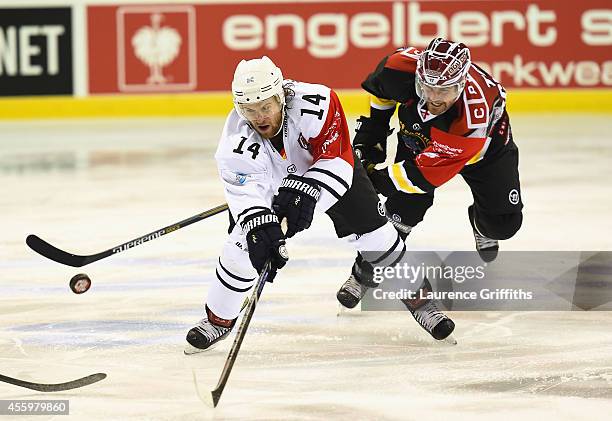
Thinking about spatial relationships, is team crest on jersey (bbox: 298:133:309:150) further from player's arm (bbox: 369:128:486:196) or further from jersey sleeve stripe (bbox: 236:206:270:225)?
player's arm (bbox: 369:128:486:196)

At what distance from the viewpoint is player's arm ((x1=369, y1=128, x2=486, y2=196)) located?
367cm

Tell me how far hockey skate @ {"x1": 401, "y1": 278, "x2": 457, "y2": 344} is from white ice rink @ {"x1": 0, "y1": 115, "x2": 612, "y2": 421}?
4 cm

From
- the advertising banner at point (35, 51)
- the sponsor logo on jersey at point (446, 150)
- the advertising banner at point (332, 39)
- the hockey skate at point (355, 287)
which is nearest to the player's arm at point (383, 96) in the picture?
the sponsor logo on jersey at point (446, 150)

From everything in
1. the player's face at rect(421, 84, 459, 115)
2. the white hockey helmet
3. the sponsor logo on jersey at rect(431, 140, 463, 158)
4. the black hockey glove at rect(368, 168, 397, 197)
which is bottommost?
the black hockey glove at rect(368, 168, 397, 197)

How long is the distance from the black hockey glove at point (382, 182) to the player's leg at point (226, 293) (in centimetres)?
68

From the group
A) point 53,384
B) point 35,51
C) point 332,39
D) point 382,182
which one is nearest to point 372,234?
point 382,182

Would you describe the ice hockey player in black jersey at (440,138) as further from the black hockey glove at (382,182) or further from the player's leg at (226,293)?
the player's leg at (226,293)

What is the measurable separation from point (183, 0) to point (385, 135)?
5.51 meters

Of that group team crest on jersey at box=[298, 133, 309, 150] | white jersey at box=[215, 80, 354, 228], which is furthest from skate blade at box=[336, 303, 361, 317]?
team crest on jersey at box=[298, 133, 309, 150]

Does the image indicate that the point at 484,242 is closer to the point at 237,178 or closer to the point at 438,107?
the point at 438,107

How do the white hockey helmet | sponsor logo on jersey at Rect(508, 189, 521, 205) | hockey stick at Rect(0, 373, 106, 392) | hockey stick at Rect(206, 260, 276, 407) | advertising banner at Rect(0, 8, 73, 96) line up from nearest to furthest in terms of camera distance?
hockey stick at Rect(206, 260, 276, 407) < hockey stick at Rect(0, 373, 106, 392) < the white hockey helmet < sponsor logo on jersey at Rect(508, 189, 521, 205) < advertising banner at Rect(0, 8, 73, 96)

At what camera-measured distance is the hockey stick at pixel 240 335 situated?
282 cm

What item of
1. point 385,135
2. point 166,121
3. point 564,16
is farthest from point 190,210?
point 564,16

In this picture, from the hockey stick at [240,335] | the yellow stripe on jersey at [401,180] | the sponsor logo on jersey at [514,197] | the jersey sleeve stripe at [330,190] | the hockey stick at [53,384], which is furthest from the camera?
the sponsor logo on jersey at [514,197]
